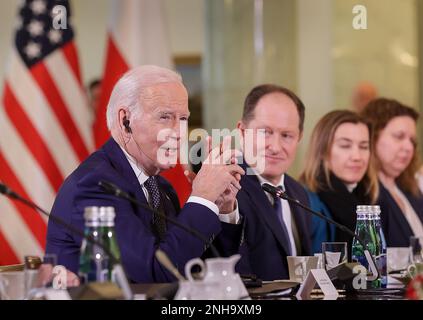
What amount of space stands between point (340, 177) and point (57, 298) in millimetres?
2581

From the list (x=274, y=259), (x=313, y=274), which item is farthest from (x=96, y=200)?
(x=274, y=259)

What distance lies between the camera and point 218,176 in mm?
2625

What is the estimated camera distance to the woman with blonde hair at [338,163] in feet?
13.4

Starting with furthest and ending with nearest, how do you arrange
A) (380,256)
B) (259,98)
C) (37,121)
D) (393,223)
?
1. (37,121)
2. (393,223)
3. (259,98)
4. (380,256)

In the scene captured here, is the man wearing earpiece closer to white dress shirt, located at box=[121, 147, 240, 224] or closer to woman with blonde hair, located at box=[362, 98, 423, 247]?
white dress shirt, located at box=[121, 147, 240, 224]

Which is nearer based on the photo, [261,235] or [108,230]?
[108,230]

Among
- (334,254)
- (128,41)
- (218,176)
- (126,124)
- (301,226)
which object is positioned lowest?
(301,226)

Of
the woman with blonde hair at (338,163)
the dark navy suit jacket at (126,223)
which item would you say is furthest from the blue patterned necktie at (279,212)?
the dark navy suit jacket at (126,223)

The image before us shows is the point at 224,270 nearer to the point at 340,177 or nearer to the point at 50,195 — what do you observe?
the point at 340,177

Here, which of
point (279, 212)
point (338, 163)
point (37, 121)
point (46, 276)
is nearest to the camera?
point (46, 276)

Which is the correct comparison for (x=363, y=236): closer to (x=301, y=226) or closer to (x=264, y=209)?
(x=264, y=209)

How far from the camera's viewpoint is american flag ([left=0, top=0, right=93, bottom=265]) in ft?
14.6

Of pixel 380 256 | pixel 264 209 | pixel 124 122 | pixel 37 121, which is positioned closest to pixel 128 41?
pixel 37 121

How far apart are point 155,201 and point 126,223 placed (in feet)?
1.09
